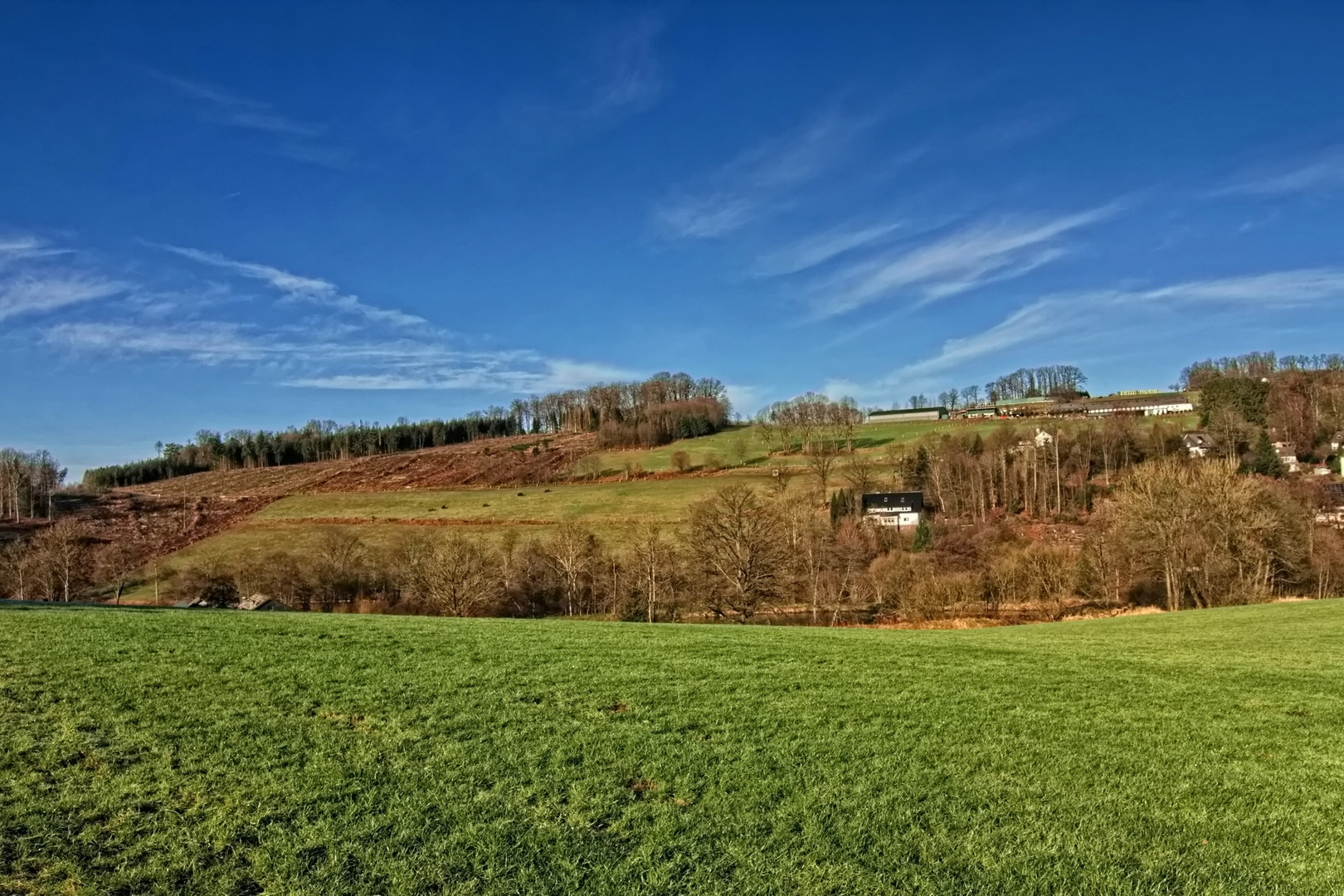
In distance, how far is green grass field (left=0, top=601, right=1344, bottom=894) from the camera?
5.97 meters

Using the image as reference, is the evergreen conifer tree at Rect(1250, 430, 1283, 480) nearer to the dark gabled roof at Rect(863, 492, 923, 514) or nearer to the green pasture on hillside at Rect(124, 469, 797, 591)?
the dark gabled roof at Rect(863, 492, 923, 514)

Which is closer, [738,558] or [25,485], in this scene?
[738,558]

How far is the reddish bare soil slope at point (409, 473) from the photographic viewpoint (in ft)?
385

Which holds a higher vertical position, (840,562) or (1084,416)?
(1084,416)

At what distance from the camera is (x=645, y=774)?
26.5 ft

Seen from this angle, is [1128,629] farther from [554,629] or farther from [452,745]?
[452,745]

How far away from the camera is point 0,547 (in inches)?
2859

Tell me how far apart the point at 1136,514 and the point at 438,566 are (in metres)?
48.1

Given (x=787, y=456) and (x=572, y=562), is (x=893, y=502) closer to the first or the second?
(x=787, y=456)

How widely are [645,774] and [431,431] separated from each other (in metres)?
183

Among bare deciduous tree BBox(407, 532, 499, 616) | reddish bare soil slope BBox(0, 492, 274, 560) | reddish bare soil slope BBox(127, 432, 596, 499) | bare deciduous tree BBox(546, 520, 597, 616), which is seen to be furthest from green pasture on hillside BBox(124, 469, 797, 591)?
bare deciduous tree BBox(407, 532, 499, 616)

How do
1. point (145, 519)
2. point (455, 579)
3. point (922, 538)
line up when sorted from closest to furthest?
point (455, 579)
point (922, 538)
point (145, 519)

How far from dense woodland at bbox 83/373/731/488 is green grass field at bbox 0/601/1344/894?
443ft

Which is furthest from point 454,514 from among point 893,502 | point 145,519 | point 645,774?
point 645,774
